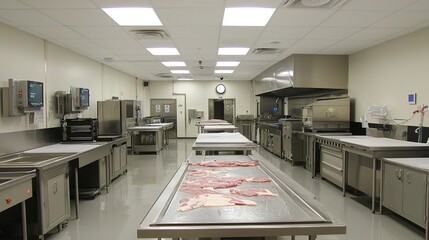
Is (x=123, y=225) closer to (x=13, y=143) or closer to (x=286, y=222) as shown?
(x=13, y=143)

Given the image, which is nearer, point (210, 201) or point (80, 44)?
point (210, 201)

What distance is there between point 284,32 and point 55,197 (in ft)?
13.4

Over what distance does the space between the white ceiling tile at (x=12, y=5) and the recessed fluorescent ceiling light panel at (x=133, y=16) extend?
2.94 feet

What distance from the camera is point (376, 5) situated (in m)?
3.44

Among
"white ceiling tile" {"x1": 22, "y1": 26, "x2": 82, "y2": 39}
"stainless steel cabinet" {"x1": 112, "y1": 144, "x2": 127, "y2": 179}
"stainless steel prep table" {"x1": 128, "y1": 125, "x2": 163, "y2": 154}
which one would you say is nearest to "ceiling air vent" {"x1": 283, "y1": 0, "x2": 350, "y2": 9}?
"white ceiling tile" {"x1": 22, "y1": 26, "x2": 82, "y2": 39}

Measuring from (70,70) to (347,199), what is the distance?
225 inches

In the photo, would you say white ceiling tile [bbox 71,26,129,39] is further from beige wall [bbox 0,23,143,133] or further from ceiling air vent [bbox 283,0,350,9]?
ceiling air vent [bbox 283,0,350,9]

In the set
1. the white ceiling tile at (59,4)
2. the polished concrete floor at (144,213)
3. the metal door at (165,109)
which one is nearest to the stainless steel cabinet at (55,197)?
the polished concrete floor at (144,213)

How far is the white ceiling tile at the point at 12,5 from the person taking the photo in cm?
319

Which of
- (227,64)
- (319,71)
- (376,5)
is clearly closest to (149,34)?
(376,5)

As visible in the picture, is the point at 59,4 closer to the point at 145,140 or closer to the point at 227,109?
the point at 145,140

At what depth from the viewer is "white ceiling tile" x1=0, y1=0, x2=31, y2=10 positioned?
3195 millimetres

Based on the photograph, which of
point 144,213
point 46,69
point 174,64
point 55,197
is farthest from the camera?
point 174,64

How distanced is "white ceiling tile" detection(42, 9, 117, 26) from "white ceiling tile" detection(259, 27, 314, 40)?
95.1 inches
